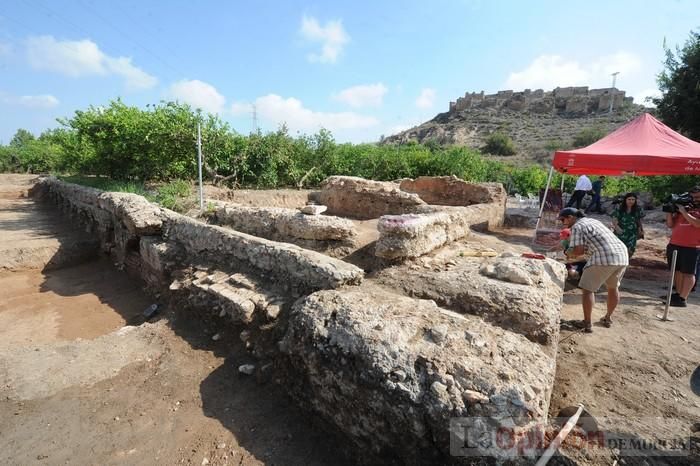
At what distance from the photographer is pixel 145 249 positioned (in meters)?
5.33

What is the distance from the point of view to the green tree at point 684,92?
10.9m

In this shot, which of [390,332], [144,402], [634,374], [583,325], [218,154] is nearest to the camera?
[390,332]

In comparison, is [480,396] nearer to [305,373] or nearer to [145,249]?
[305,373]

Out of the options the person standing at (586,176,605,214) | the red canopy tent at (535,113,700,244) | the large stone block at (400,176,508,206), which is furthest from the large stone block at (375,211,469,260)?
the person standing at (586,176,605,214)

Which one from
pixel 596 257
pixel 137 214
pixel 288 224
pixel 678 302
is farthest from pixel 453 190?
pixel 137 214

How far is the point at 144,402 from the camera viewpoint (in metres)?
2.75

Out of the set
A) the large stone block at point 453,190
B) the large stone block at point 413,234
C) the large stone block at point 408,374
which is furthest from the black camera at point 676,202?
the large stone block at point 453,190

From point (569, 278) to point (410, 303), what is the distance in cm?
393

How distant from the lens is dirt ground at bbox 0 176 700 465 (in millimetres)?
2275

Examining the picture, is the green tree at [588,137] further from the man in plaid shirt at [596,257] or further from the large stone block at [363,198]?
the man in plaid shirt at [596,257]

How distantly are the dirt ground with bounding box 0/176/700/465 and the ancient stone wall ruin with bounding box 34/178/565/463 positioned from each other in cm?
25

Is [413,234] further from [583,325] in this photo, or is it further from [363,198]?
[363,198]

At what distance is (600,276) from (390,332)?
112 inches

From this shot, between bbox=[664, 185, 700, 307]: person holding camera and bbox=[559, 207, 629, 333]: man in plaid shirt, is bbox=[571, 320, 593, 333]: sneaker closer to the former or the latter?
bbox=[559, 207, 629, 333]: man in plaid shirt
